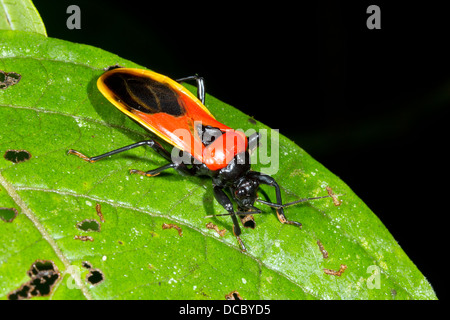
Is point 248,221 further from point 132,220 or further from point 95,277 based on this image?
point 95,277

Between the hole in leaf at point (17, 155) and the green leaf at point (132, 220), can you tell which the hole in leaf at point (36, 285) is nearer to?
the green leaf at point (132, 220)

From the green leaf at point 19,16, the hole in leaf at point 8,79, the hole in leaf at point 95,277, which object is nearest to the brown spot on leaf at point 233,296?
the hole in leaf at point 95,277

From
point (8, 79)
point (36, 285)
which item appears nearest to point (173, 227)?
point (36, 285)

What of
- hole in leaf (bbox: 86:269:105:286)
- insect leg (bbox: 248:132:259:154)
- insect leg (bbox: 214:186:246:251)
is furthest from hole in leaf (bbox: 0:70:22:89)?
insect leg (bbox: 248:132:259:154)

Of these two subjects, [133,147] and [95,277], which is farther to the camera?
[133,147]

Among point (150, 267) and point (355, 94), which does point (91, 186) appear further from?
point (355, 94)
